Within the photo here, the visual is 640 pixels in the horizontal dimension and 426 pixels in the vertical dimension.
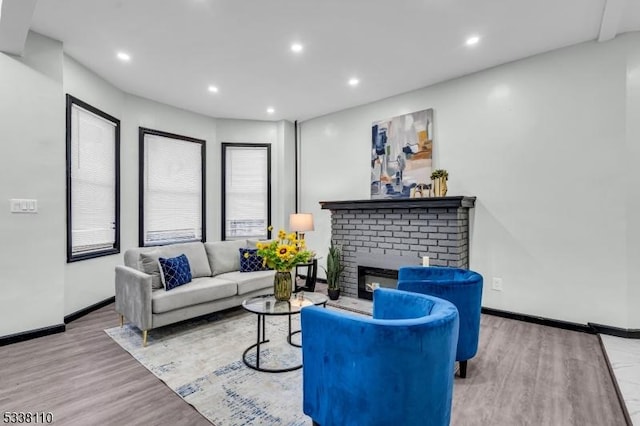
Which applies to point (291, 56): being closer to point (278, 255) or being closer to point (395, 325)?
point (278, 255)

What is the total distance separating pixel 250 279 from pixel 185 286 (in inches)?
27.8

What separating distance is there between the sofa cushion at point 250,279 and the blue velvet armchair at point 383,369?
2.22 m

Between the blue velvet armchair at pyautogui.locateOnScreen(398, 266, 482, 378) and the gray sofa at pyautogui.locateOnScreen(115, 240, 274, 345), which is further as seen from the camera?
the gray sofa at pyautogui.locateOnScreen(115, 240, 274, 345)

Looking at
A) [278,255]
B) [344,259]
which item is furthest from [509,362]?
[344,259]

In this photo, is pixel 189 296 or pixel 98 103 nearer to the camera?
pixel 189 296

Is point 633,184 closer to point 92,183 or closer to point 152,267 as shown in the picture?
point 152,267

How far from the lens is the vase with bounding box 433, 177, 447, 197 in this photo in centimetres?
383

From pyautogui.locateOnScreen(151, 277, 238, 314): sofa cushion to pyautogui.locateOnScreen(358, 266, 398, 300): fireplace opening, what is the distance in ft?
6.00

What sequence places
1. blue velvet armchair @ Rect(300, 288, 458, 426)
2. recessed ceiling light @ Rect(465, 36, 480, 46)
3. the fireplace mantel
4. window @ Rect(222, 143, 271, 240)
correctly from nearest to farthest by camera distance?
1. blue velvet armchair @ Rect(300, 288, 458, 426)
2. recessed ceiling light @ Rect(465, 36, 480, 46)
3. the fireplace mantel
4. window @ Rect(222, 143, 271, 240)

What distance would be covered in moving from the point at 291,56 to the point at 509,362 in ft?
11.5

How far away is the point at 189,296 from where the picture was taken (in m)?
3.09

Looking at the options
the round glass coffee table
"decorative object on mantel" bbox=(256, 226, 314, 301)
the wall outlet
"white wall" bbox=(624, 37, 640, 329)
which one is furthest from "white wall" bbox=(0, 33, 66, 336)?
"white wall" bbox=(624, 37, 640, 329)

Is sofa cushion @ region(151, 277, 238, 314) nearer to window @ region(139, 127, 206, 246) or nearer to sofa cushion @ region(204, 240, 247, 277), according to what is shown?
sofa cushion @ region(204, 240, 247, 277)

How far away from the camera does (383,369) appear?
1.30 meters
